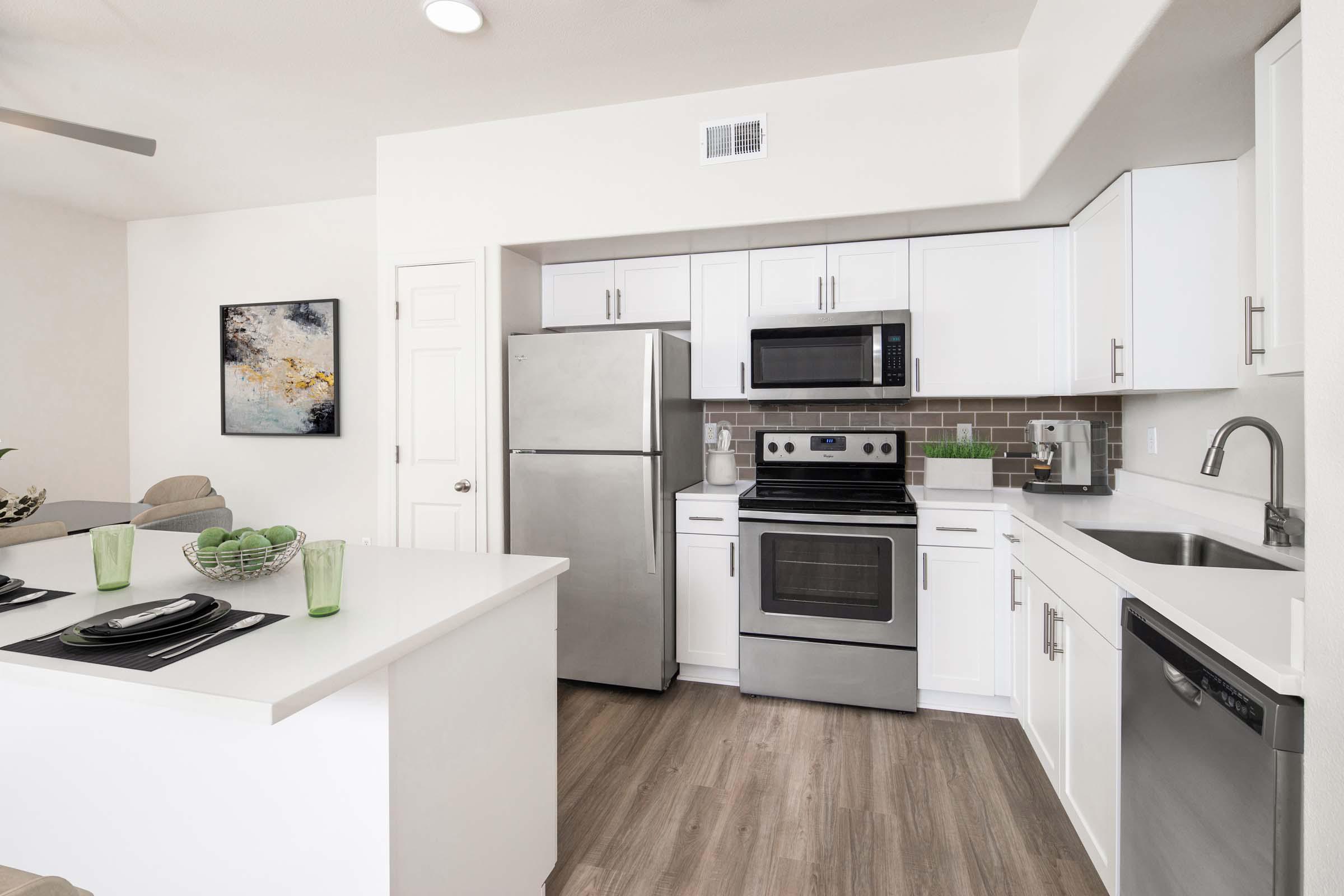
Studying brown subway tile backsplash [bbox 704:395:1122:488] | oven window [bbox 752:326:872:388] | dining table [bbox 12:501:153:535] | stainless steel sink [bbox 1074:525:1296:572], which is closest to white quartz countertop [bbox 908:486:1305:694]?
stainless steel sink [bbox 1074:525:1296:572]

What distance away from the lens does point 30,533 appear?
2.32 metres

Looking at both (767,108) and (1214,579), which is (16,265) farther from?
(1214,579)

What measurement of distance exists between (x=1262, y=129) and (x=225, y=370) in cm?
547

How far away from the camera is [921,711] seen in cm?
289

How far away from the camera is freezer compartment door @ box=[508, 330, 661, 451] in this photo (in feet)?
9.84

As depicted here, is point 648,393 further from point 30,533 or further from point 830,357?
point 30,533

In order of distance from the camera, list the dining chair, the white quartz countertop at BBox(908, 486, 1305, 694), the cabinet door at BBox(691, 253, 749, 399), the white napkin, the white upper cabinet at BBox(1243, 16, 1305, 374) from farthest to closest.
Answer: the cabinet door at BBox(691, 253, 749, 399)
the dining chair
the white upper cabinet at BBox(1243, 16, 1305, 374)
the white napkin
the white quartz countertop at BBox(908, 486, 1305, 694)

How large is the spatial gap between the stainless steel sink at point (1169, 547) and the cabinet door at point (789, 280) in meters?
1.55

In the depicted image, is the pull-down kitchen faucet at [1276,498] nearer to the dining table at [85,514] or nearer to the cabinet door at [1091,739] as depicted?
the cabinet door at [1091,739]

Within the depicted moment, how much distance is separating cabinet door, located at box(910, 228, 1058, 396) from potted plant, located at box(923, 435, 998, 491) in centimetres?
28

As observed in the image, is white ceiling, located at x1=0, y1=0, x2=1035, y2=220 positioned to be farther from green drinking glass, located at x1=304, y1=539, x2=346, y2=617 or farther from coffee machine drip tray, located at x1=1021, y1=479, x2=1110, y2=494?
green drinking glass, located at x1=304, y1=539, x2=346, y2=617

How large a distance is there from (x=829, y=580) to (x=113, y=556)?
7.89 ft

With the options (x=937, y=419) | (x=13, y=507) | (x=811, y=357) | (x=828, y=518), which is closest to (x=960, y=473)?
(x=937, y=419)

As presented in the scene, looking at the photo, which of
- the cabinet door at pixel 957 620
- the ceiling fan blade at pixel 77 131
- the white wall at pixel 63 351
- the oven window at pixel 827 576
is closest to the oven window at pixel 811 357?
the oven window at pixel 827 576
